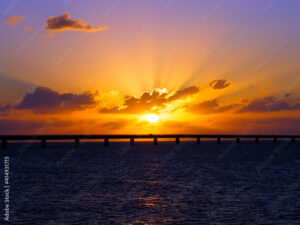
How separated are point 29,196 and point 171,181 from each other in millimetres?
19002

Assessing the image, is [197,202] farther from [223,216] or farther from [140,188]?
[140,188]

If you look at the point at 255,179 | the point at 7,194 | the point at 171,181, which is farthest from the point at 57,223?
the point at 255,179

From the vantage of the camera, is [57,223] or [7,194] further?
[7,194]

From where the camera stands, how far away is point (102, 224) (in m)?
26.7

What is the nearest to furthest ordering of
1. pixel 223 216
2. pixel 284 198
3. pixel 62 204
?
pixel 223 216, pixel 62 204, pixel 284 198

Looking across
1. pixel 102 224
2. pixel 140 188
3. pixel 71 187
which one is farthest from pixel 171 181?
pixel 102 224

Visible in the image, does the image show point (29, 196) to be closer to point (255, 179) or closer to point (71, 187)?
point (71, 187)

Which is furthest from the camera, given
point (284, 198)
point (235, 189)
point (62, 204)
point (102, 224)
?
point (235, 189)

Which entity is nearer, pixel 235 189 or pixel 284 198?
pixel 284 198

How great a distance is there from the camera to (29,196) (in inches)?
1501

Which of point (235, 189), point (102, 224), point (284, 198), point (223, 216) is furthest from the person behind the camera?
point (235, 189)

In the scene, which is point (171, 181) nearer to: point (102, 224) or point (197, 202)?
point (197, 202)

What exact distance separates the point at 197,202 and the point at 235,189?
9.34 metres

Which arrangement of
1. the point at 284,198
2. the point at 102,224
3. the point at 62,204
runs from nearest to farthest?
the point at 102,224 → the point at 62,204 → the point at 284,198
